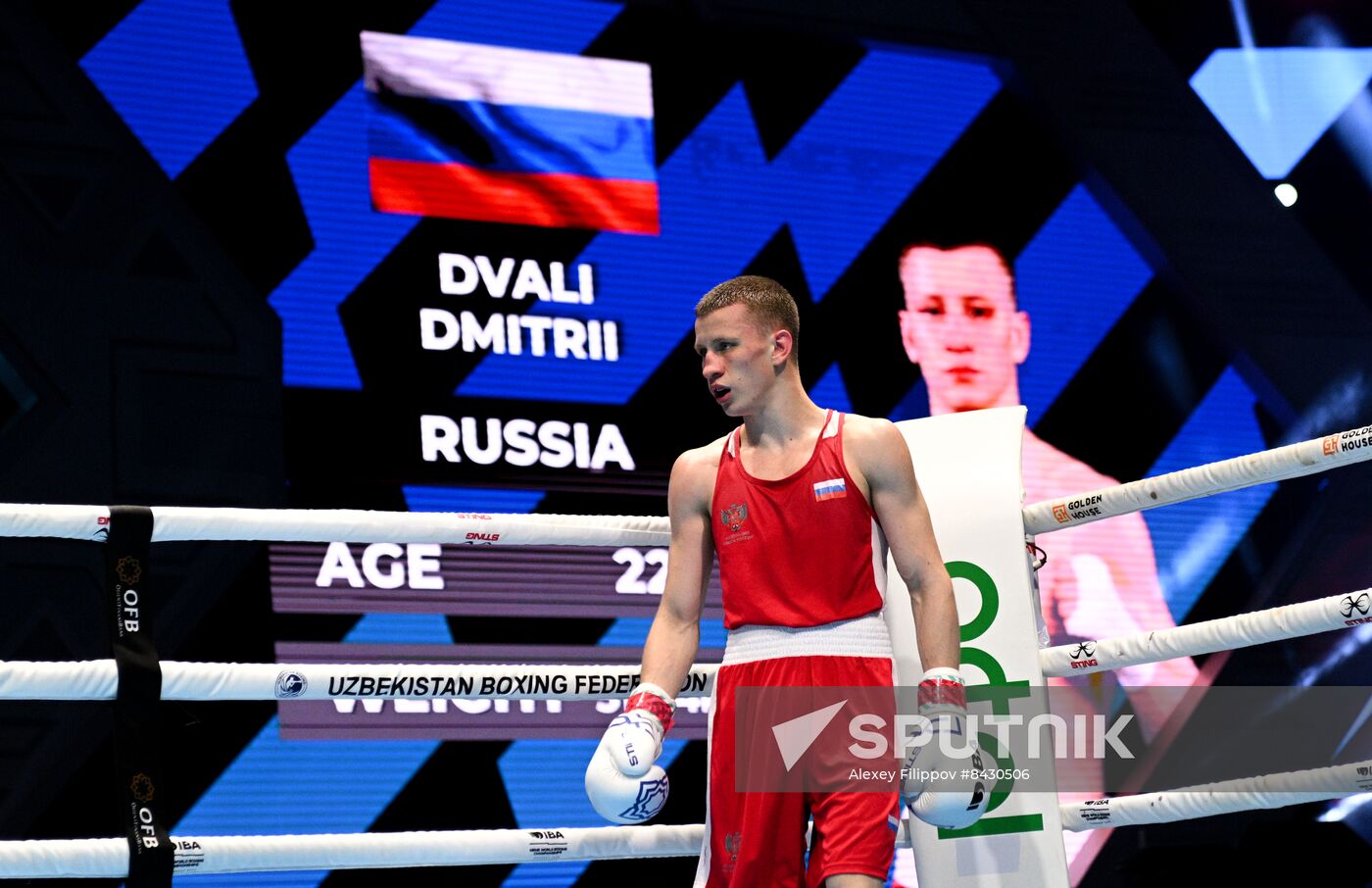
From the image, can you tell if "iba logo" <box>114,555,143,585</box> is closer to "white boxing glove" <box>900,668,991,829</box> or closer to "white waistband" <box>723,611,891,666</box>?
"white waistband" <box>723,611,891,666</box>

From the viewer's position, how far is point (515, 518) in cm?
338

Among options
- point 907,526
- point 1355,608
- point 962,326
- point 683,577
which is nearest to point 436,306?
point 962,326

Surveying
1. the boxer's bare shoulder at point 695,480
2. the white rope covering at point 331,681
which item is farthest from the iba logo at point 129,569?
the boxer's bare shoulder at point 695,480

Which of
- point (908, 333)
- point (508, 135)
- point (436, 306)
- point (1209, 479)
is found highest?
point (508, 135)

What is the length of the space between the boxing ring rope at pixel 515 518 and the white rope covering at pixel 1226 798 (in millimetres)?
671

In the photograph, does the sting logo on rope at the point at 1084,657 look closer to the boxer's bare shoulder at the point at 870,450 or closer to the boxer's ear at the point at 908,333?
the boxer's bare shoulder at the point at 870,450

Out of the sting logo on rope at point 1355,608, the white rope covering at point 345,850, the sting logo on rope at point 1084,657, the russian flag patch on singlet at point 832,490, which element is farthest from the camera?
the sting logo on rope at point 1084,657

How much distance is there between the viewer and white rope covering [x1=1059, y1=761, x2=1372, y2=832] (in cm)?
340

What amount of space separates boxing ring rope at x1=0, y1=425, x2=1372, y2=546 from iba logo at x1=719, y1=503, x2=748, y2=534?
0.31 m

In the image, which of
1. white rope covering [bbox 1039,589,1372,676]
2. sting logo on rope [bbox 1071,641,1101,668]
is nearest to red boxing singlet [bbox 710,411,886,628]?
white rope covering [bbox 1039,589,1372,676]

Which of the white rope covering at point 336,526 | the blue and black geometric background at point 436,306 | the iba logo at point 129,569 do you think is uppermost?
the blue and black geometric background at point 436,306

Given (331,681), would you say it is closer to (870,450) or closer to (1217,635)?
(870,450)

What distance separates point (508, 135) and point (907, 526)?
10.7 feet

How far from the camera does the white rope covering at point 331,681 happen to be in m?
2.82
